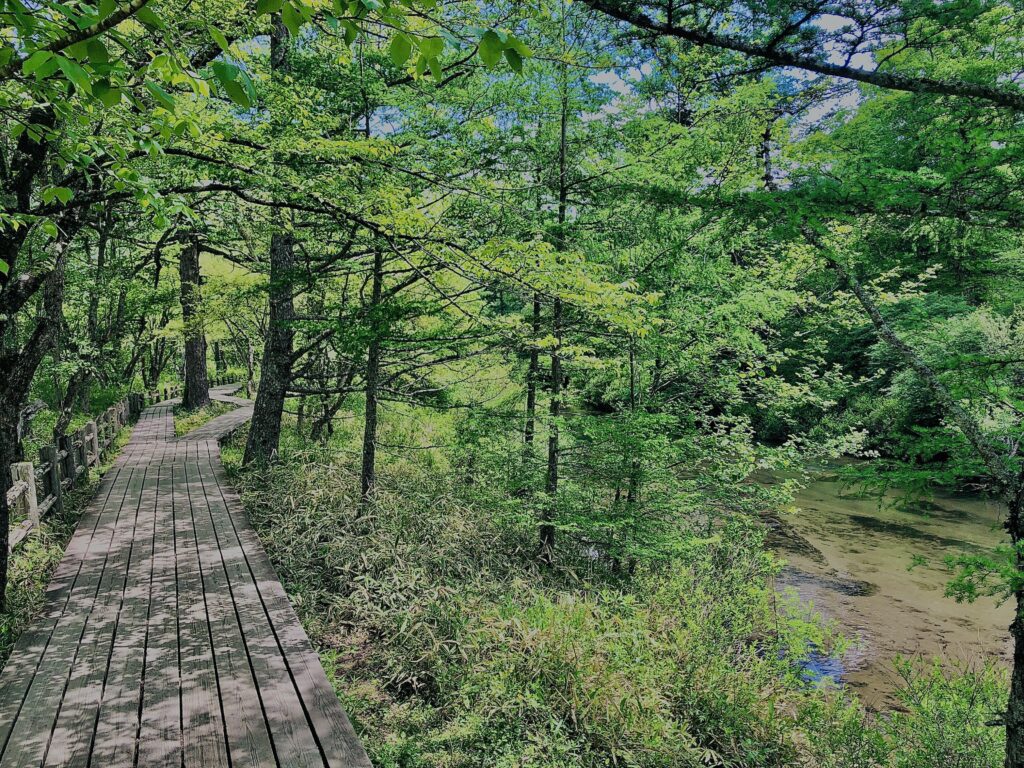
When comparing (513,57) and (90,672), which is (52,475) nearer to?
(90,672)

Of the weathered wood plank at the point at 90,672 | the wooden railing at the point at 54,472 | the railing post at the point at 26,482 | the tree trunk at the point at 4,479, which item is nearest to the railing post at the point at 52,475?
the wooden railing at the point at 54,472

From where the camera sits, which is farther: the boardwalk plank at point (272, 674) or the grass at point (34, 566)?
the grass at point (34, 566)

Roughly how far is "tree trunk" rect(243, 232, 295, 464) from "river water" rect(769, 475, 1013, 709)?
312 inches

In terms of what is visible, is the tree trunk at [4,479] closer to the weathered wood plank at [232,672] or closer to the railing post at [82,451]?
the weathered wood plank at [232,672]

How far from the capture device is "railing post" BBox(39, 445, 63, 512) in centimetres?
717

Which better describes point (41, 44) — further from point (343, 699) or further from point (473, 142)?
point (473, 142)

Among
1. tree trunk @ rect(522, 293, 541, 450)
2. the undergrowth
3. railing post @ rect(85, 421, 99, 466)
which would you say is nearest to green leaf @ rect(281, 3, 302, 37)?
the undergrowth

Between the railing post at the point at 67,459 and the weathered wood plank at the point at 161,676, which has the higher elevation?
the railing post at the point at 67,459

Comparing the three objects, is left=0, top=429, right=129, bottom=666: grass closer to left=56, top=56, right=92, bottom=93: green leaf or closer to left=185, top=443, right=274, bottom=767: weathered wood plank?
left=185, top=443, right=274, bottom=767: weathered wood plank

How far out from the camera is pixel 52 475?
7211 millimetres

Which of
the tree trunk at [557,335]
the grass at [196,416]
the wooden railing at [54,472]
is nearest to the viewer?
the wooden railing at [54,472]

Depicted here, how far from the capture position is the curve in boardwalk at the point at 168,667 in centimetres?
299

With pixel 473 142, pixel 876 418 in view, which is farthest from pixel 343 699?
pixel 876 418

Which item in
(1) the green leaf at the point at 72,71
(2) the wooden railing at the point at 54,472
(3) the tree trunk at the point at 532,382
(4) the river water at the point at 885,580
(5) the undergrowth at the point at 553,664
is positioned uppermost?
(1) the green leaf at the point at 72,71
